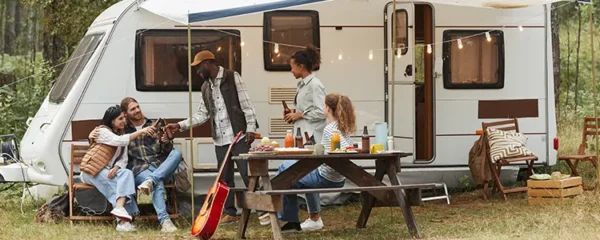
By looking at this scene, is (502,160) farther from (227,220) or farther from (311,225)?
(227,220)

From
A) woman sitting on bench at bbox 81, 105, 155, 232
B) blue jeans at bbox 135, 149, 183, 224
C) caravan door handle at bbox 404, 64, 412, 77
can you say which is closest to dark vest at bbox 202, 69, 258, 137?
blue jeans at bbox 135, 149, 183, 224

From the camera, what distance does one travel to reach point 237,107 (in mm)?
10008

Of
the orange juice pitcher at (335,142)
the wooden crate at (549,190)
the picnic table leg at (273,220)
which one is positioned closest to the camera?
the picnic table leg at (273,220)

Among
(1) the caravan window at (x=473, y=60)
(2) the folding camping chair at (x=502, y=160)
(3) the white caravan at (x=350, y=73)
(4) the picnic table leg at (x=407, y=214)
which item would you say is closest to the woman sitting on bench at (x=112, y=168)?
(3) the white caravan at (x=350, y=73)

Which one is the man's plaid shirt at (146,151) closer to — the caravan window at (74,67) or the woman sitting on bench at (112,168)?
the woman sitting on bench at (112,168)

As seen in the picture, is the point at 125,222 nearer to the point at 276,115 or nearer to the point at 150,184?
the point at 150,184

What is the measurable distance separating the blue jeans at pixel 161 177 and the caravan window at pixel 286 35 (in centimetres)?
138

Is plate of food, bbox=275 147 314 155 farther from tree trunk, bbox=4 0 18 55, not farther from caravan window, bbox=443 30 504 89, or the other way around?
tree trunk, bbox=4 0 18 55

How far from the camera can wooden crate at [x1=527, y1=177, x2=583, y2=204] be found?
10.7 meters

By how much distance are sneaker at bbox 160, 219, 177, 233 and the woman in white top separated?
4.42 ft

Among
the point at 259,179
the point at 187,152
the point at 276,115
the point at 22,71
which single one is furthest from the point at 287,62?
the point at 22,71

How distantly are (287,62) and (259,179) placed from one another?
6.84 ft

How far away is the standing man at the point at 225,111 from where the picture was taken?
9945 mm

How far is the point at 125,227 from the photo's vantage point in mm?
9688
